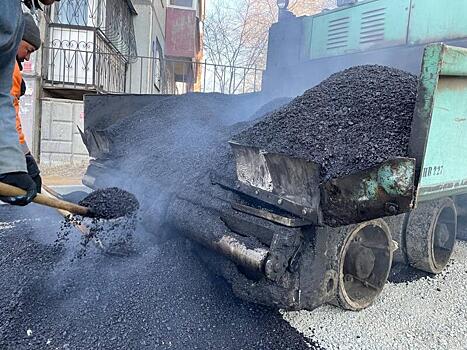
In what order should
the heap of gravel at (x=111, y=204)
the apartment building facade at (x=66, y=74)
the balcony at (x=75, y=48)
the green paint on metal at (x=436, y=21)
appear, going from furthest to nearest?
1. the balcony at (x=75, y=48)
2. the apartment building facade at (x=66, y=74)
3. the green paint on metal at (x=436, y=21)
4. the heap of gravel at (x=111, y=204)

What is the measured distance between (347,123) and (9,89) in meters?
1.59

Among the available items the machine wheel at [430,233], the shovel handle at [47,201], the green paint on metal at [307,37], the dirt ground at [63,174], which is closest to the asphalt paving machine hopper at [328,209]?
the machine wheel at [430,233]

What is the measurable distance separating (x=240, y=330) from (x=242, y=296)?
Answer: 0.19 meters

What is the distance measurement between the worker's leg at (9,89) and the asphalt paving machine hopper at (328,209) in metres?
1.17

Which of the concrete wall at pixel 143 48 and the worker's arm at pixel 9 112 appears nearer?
the worker's arm at pixel 9 112

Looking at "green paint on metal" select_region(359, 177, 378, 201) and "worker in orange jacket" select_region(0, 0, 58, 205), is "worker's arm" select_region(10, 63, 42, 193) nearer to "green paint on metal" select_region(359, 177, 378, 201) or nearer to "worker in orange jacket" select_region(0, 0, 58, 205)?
"worker in orange jacket" select_region(0, 0, 58, 205)

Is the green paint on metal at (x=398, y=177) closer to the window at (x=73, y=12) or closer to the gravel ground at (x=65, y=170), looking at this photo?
the gravel ground at (x=65, y=170)

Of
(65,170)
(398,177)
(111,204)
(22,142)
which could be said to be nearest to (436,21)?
(398,177)

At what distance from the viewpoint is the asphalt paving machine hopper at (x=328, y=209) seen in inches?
77.4

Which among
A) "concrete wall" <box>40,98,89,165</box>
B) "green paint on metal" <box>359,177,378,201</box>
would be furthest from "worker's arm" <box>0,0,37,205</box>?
"concrete wall" <box>40,98,89,165</box>

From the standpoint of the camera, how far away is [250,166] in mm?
2582

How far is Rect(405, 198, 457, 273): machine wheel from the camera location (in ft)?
10.4

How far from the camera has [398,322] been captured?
2.70 meters

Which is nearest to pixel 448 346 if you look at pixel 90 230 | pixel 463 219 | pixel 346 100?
pixel 346 100
